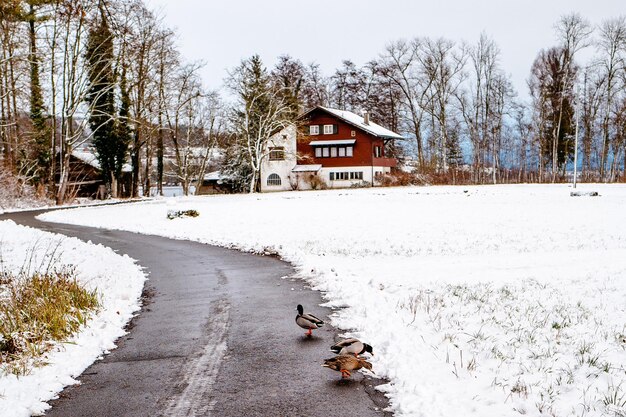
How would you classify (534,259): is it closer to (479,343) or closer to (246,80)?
→ (479,343)

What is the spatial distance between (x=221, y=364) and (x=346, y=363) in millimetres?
1718

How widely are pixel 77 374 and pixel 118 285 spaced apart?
518 centimetres

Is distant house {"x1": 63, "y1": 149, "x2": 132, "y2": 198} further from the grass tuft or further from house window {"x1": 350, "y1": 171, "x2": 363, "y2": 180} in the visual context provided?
the grass tuft

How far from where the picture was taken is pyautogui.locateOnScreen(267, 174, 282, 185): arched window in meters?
69.1

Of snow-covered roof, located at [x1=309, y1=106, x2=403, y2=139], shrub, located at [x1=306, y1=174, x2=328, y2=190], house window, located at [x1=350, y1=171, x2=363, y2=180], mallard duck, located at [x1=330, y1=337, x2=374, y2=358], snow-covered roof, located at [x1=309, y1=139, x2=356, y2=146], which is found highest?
snow-covered roof, located at [x1=309, y1=106, x2=403, y2=139]

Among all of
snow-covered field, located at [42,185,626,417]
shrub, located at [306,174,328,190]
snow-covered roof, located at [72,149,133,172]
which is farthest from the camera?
shrub, located at [306,174,328,190]

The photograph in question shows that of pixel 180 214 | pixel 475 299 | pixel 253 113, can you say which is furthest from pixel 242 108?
pixel 475 299

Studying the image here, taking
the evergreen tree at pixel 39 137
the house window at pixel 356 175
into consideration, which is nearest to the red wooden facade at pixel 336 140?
the house window at pixel 356 175

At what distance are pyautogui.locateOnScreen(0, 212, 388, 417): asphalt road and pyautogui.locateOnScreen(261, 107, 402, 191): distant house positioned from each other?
181 ft

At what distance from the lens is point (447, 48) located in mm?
70500

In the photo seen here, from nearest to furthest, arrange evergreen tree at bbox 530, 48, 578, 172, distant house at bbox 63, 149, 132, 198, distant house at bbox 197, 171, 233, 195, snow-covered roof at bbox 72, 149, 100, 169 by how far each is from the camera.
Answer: distant house at bbox 63, 149, 132, 198 < snow-covered roof at bbox 72, 149, 100, 169 < evergreen tree at bbox 530, 48, 578, 172 < distant house at bbox 197, 171, 233, 195

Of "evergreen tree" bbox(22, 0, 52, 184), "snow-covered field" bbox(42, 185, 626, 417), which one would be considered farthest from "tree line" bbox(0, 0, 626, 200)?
"snow-covered field" bbox(42, 185, 626, 417)

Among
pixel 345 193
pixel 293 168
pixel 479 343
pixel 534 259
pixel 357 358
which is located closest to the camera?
pixel 357 358

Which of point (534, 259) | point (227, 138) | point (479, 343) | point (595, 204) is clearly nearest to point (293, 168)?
point (227, 138)
